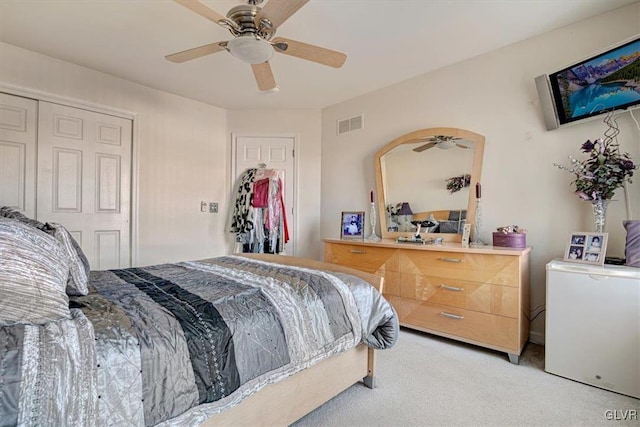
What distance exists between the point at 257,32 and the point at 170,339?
1.64 metres

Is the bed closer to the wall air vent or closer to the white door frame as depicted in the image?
the white door frame

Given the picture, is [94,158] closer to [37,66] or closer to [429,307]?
[37,66]

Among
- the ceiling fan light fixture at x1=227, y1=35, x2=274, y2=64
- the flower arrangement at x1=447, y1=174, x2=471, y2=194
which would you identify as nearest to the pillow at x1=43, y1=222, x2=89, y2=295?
the ceiling fan light fixture at x1=227, y1=35, x2=274, y2=64

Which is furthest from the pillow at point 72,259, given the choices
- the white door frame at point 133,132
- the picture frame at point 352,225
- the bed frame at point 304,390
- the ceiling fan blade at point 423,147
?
the ceiling fan blade at point 423,147

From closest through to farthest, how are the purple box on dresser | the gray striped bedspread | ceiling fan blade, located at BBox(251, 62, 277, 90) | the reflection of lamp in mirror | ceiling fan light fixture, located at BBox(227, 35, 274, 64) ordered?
the gray striped bedspread < ceiling fan light fixture, located at BBox(227, 35, 274, 64) < ceiling fan blade, located at BBox(251, 62, 277, 90) < the purple box on dresser < the reflection of lamp in mirror

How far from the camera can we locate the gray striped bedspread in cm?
77

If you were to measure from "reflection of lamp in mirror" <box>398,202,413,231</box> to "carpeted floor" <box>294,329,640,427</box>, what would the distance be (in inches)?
53.6

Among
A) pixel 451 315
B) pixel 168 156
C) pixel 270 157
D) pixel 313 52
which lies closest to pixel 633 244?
pixel 451 315

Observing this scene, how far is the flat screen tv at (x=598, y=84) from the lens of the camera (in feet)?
6.45

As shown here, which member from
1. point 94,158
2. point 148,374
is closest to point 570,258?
point 148,374

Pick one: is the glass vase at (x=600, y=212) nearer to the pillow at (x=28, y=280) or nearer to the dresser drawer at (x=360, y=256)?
the dresser drawer at (x=360, y=256)

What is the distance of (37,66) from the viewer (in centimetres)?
283

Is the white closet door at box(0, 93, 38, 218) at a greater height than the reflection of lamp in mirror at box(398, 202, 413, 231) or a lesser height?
greater

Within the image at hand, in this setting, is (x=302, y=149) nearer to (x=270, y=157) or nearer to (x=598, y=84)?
(x=270, y=157)
